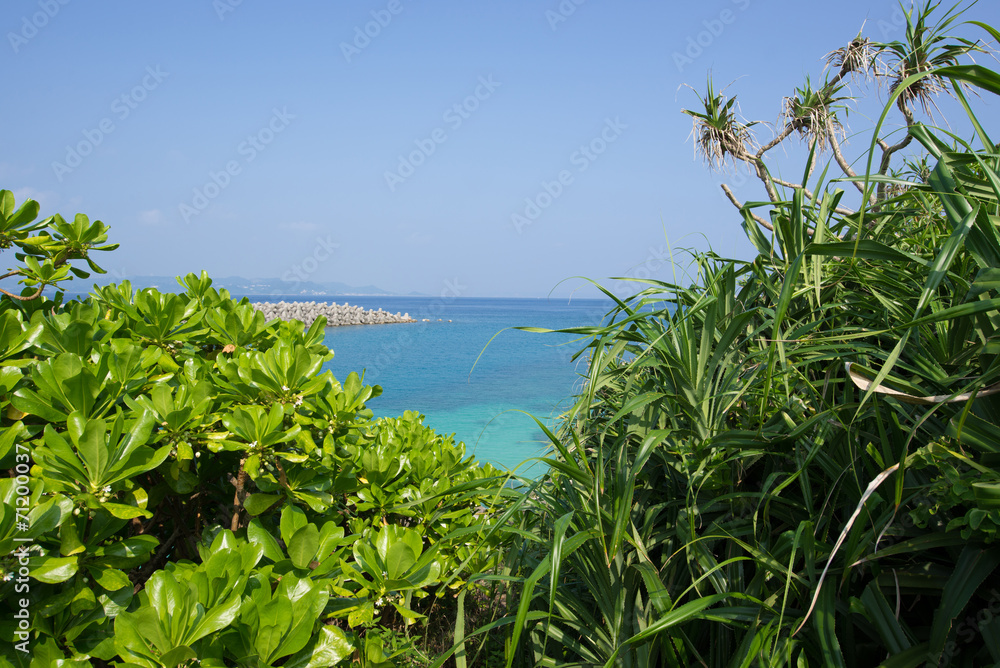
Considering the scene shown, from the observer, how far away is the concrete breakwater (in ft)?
105

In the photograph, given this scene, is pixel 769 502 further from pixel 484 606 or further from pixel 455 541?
pixel 484 606

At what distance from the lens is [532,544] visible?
5.77 feet

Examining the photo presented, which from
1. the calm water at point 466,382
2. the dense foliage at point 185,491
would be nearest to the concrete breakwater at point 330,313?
the calm water at point 466,382

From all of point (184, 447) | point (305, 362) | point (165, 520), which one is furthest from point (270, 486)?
point (165, 520)

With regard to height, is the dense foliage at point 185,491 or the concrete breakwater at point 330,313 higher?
the concrete breakwater at point 330,313

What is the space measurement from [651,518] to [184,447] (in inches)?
45.9

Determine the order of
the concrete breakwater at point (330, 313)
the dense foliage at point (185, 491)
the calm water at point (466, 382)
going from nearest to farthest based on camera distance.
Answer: the dense foliage at point (185, 491) → the calm water at point (466, 382) → the concrete breakwater at point (330, 313)

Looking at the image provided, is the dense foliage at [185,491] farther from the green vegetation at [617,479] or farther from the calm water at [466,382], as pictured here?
the calm water at [466,382]

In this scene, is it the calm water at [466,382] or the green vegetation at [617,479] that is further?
the calm water at [466,382]

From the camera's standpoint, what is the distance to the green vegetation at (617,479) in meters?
1.01

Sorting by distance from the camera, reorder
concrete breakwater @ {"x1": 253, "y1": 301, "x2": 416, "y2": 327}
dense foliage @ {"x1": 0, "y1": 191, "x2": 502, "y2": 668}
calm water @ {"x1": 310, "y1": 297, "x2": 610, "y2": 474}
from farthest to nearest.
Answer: concrete breakwater @ {"x1": 253, "y1": 301, "x2": 416, "y2": 327}
calm water @ {"x1": 310, "y1": 297, "x2": 610, "y2": 474}
dense foliage @ {"x1": 0, "y1": 191, "x2": 502, "y2": 668}

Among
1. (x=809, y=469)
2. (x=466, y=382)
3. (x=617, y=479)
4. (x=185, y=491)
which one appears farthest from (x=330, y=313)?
(x=809, y=469)

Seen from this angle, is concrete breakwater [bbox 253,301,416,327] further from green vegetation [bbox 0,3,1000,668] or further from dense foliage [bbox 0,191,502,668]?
green vegetation [bbox 0,3,1000,668]

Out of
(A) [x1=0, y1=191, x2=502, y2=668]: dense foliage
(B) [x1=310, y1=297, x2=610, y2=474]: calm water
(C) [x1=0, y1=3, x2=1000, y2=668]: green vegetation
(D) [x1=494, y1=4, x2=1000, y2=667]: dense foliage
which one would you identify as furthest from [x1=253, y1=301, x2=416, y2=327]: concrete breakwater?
(D) [x1=494, y1=4, x2=1000, y2=667]: dense foliage
